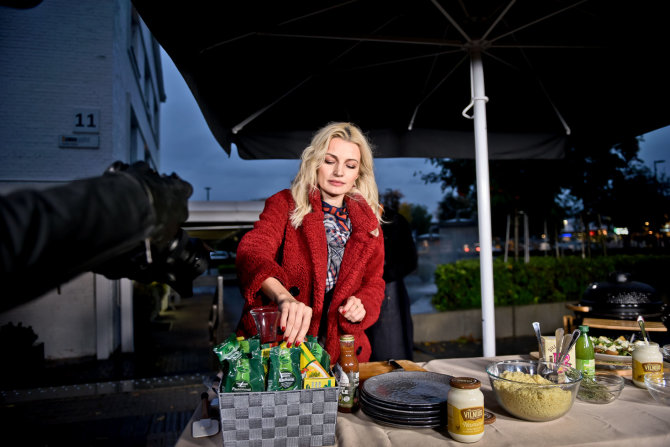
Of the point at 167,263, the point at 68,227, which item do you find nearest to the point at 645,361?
the point at 167,263

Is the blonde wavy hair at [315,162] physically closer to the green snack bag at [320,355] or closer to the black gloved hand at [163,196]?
the green snack bag at [320,355]

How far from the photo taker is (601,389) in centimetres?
151

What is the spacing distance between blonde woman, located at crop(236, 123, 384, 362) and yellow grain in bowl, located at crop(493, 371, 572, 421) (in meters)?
0.72

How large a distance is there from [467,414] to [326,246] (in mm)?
1126

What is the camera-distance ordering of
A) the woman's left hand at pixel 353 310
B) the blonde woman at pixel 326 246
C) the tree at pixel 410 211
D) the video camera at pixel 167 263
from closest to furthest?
the video camera at pixel 167 263
the woman's left hand at pixel 353 310
the blonde woman at pixel 326 246
the tree at pixel 410 211

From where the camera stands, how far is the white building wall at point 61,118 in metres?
6.03

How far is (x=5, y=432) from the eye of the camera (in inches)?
142

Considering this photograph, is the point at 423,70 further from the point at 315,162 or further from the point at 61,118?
the point at 61,118

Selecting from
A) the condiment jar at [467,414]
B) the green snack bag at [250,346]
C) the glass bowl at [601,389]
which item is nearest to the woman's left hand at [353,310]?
the green snack bag at [250,346]

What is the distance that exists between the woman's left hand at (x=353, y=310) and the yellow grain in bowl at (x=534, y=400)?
69 centimetres

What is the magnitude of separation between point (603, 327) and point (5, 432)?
475 cm

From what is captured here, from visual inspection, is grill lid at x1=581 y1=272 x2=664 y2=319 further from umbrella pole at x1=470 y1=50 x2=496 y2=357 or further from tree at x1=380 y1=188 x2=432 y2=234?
tree at x1=380 y1=188 x2=432 y2=234

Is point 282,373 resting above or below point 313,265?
below

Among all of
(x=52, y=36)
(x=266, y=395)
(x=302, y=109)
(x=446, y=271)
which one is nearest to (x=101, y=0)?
(x=52, y=36)
